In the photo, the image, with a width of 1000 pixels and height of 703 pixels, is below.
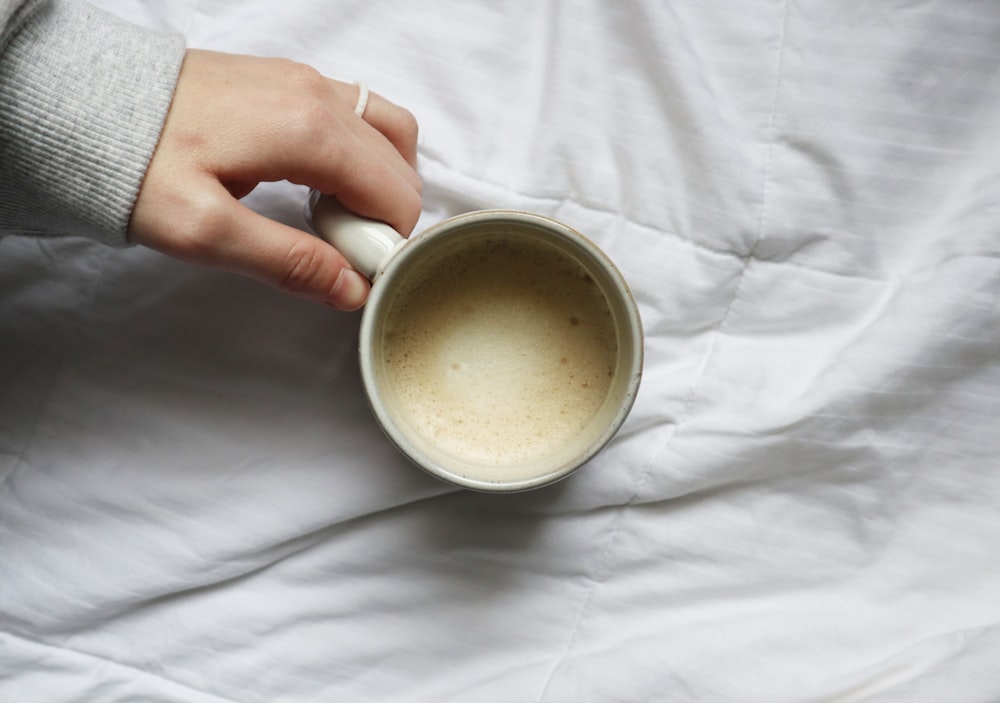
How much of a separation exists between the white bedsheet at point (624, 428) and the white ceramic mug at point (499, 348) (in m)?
0.09

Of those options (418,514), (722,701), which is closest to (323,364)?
(418,514)

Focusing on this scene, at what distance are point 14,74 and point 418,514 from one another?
1.63ft

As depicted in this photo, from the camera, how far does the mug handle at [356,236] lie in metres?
0.62

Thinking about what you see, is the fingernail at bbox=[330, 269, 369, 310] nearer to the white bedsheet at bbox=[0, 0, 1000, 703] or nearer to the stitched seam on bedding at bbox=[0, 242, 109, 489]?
the white bedsheet at bbox=[0, 0, 1000, 703]

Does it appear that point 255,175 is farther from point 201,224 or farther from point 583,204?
point 583,204

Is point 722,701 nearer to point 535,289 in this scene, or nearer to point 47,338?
point 535,289

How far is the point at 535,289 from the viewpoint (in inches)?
27.8

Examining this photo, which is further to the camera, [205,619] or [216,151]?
[205,619]

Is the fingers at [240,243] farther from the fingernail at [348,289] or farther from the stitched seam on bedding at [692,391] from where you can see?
the stitched seam on bedding at [692,391]

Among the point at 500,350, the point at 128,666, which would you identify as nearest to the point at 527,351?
the point at 500,350

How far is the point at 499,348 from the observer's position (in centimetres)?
71

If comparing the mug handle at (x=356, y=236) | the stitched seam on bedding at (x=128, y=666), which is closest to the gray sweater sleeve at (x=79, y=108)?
Result: the mug handle at (x=356, y=236)

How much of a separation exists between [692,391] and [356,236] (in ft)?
1.14

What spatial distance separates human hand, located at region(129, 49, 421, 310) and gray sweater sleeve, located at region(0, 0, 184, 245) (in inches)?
0.6
